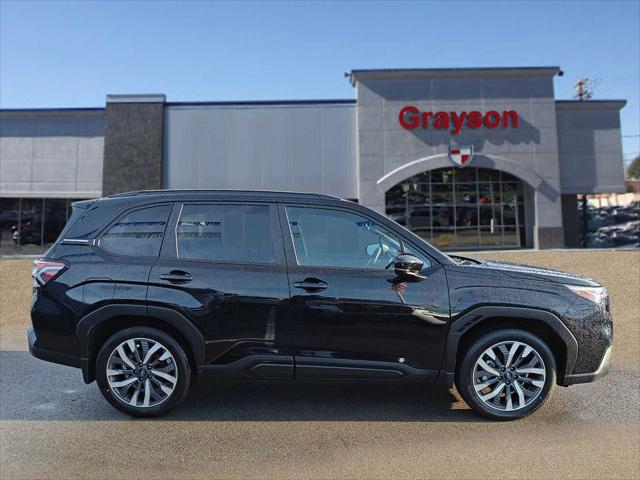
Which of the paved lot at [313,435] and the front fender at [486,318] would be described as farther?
the front fender at [486,318]

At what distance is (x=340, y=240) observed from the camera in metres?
4.38

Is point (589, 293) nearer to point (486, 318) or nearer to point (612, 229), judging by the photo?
point (486, 318)

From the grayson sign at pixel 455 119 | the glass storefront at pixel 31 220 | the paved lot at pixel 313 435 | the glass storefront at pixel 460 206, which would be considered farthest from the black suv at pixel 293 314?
the glass storefront at pixel 31 220

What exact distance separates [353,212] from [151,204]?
181cm

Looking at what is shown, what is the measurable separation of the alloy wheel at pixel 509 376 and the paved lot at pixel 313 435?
0.60 ft

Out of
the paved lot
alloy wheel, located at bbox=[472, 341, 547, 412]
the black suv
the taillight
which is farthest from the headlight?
the taillight

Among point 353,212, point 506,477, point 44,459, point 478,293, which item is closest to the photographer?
point 506,477

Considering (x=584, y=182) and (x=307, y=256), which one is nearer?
(x=307, y=256)

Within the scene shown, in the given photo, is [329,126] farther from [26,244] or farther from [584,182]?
[26,244]

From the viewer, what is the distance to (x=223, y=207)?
4.29m

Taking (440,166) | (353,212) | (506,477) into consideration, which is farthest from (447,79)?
(506,477)

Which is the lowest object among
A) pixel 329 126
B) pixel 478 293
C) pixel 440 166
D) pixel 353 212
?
pixel 478 293

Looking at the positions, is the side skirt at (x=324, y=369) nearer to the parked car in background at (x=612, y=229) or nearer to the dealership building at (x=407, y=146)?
the dealership building at (x=407, y=146)

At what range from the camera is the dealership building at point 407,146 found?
65.6ft
